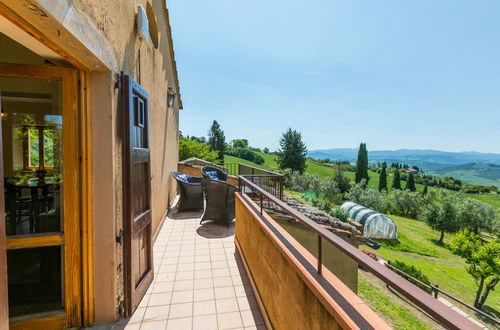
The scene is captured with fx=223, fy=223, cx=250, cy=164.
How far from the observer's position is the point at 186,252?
351cm

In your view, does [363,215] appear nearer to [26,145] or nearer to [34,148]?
[34,148]

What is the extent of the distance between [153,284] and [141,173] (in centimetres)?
136

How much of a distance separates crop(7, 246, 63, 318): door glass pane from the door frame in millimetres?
139

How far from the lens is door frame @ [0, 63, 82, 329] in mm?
1760

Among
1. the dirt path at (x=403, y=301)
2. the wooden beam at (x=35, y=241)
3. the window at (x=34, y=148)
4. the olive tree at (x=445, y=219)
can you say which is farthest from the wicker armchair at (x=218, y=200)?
the olive tree at (x=445, y=219)

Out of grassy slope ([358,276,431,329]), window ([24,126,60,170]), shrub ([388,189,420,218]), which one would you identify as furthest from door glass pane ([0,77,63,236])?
shrub ([388,189,420,218])

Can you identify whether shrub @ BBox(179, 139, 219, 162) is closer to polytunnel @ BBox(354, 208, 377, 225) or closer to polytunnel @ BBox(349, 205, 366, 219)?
polytunnel @ BBox(349, 205, 366, 219)

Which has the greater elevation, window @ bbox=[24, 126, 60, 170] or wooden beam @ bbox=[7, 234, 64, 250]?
window @ bbox=[24, 126, 60, 170]

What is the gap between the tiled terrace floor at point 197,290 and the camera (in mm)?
2104

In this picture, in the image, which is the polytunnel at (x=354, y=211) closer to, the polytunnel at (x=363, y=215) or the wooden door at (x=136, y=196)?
the polytunnel at (x=363, y=215)

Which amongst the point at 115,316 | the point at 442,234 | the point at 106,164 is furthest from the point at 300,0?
the point at 442,234

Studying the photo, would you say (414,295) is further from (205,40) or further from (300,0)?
(205,40)

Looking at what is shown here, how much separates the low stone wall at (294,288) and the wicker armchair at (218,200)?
5.73 ft

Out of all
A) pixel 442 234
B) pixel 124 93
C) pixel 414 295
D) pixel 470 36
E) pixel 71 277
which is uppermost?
pixel 470 36
